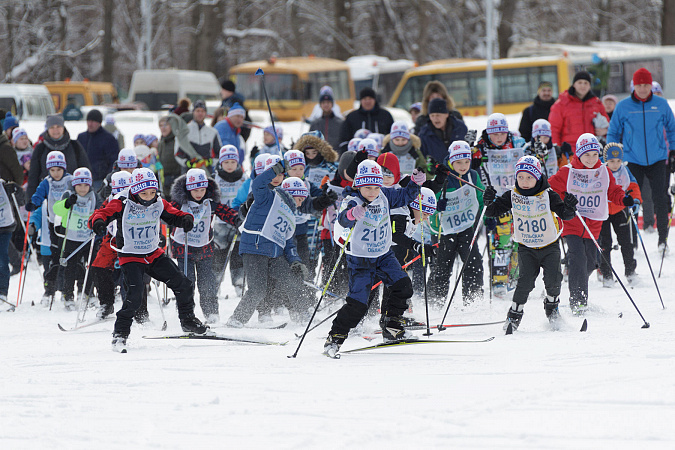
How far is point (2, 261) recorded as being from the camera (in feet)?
32.7

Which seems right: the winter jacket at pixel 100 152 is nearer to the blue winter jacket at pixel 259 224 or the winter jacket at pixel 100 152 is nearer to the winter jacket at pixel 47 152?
the winter jacket at pixel 47 152

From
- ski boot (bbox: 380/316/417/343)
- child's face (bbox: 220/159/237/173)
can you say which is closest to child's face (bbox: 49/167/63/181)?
child's face (bbox: 220/159/237/173)

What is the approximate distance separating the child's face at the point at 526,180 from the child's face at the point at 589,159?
107 cm

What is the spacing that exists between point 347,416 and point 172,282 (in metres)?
2.99

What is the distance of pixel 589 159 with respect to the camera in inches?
320

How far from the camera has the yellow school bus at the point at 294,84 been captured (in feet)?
95.1

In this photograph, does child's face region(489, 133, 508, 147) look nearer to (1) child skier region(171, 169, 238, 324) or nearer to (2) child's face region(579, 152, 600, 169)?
(2) child's face region(579, 152, 600, 169)

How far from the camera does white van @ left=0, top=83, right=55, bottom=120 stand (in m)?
26.5

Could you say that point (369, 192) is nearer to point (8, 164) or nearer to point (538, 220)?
point (538, 220)

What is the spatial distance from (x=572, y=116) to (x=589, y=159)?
3.26m

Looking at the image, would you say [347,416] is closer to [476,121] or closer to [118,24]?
[476,121]

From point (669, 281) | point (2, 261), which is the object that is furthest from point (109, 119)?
point (669, 281)

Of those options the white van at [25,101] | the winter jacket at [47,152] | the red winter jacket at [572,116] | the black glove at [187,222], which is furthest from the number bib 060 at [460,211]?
the white van at [25,101]

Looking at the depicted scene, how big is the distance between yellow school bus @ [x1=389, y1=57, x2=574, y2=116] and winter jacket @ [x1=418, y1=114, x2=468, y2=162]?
1736 cm
